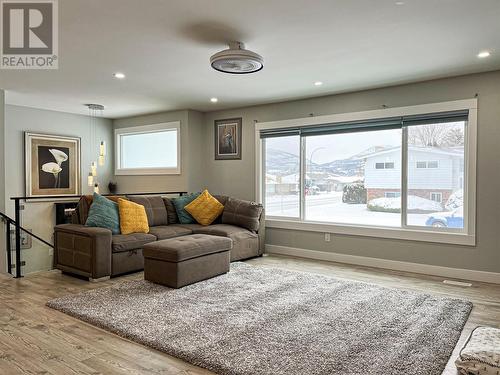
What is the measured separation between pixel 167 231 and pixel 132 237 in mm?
612

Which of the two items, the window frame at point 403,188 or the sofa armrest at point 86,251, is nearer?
the sofa armrest at point 86,251

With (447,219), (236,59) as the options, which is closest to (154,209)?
(236,59)

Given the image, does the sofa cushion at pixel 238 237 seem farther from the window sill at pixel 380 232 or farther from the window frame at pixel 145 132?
the window frame at pixel 145 132

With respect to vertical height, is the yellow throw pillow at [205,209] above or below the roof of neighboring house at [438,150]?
below

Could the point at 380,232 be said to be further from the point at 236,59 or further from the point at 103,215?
the point at 103,215

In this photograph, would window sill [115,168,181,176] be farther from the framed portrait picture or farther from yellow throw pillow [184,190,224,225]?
yellow throw pillow [184,190,224,225]

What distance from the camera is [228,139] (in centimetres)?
661

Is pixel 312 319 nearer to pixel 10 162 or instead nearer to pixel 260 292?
pixel 260 292

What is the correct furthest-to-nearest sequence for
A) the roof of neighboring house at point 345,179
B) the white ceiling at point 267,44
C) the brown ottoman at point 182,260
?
the roof of neighboring house at point 345,179, the brown ottoman at point 182,260, the white ceiling at point 267,44

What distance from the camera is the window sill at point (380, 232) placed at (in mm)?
4477

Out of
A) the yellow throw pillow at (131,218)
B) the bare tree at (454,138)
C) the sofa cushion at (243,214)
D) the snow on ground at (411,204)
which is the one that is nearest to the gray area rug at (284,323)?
the yellow throw pillow at (131,218)

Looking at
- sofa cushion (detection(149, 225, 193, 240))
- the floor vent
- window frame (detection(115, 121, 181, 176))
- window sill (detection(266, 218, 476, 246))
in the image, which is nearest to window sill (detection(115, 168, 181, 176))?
window frame (detection(115, 121, 181, 176))

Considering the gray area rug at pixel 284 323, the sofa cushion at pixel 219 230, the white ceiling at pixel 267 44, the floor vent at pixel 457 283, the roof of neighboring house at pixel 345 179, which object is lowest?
the floor vent at pixel 457 283

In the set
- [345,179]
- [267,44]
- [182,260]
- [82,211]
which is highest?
[267,44]
